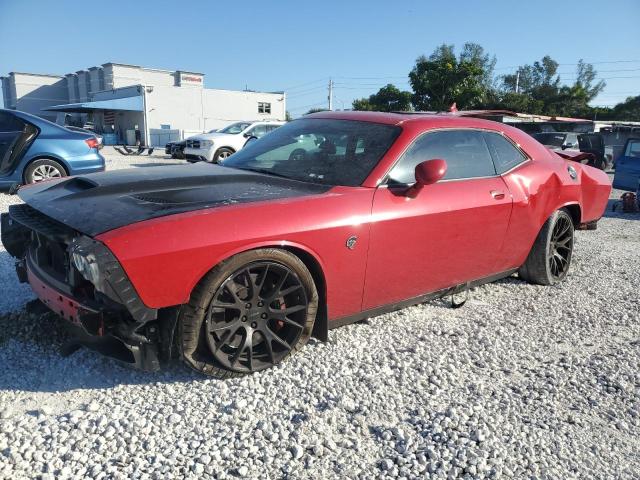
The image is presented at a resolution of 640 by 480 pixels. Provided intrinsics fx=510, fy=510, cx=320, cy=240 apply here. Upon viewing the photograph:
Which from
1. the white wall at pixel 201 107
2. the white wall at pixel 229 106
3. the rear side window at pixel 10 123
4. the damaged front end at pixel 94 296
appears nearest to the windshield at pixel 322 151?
the damaged front end at pixel 94 296

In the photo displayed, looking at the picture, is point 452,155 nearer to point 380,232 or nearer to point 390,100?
point 380,232

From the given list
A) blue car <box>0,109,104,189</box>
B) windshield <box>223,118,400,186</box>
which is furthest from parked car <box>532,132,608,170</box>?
windshield <box>223,118,400,186</box>

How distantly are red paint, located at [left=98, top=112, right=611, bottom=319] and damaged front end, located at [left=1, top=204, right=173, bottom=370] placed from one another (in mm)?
71

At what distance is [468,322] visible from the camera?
12.4 feet

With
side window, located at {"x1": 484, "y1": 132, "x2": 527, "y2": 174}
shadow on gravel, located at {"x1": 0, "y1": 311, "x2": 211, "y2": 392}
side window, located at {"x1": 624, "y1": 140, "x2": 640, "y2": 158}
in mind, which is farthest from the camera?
side window, located at {"x1": 624, "y1": 140, "x2": 640, "y2": 158}

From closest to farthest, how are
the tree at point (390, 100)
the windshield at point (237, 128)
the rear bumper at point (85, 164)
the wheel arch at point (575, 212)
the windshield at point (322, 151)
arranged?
1. the windshield at point (322, 151)
2. the wheel arch at point (575, 212)
3. the rear bumper at point (85, 164)
4. the windshield at point (237, 128)
5. the tree at point (390, 100)

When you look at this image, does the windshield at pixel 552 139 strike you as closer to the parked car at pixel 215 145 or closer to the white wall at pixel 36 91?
the parked car at pixel 215 145

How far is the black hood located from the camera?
101 inches

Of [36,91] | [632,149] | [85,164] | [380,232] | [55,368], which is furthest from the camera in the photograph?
[36,91]

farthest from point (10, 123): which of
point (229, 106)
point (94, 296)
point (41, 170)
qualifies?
point (229, 106)

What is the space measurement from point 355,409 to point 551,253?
116 inches

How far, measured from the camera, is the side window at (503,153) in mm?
4102

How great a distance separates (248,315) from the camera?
2.75 m

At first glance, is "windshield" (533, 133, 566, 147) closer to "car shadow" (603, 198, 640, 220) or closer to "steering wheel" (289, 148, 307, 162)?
"car shadow" (603, 198, 640, 220)
